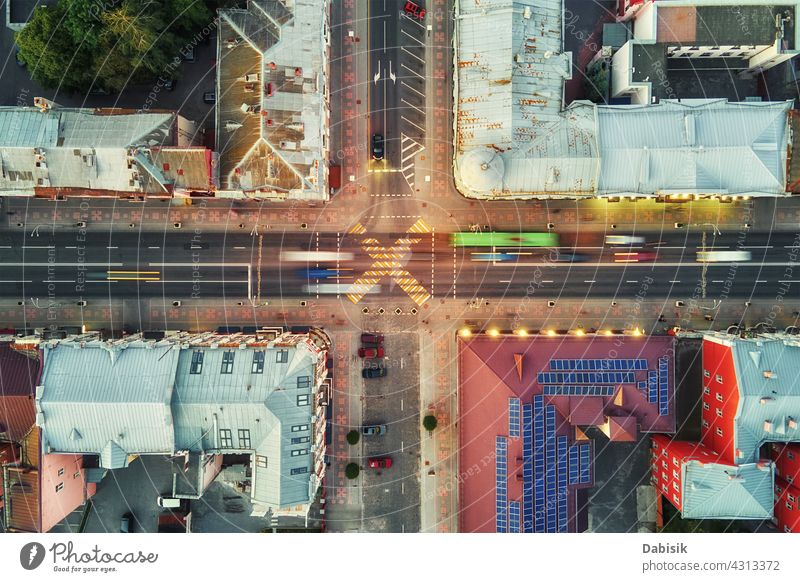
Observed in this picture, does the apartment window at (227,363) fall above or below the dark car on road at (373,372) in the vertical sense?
above

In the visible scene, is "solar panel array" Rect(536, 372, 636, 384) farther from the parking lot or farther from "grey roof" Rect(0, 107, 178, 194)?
"grey roof" Rect(0, 107, 178, 194)

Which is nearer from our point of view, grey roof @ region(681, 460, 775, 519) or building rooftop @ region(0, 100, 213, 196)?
building rooftop @ region(0, 100, 213, 196)

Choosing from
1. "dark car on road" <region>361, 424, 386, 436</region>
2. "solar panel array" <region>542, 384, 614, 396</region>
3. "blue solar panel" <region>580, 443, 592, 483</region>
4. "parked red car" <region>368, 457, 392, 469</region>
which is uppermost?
"solar panel array" <region>542, 384, 614, 396</region>

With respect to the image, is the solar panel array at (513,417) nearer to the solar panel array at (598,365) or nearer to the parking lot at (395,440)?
the solar panel array at (598,365)

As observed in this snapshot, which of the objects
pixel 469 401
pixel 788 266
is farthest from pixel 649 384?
pixel 788 266

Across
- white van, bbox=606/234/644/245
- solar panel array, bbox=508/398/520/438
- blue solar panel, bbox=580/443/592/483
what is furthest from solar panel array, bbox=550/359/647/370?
white van, bbox=606/234/644/245

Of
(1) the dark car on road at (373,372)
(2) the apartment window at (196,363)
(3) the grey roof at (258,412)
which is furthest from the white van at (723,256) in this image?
(2) the apartment window at (196,363)

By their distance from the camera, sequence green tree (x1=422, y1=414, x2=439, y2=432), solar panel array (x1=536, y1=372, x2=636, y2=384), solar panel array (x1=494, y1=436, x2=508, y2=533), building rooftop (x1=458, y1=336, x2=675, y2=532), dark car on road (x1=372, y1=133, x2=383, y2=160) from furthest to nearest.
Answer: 1. dark car on road (x1=372, y1=133, x2=383, y2=160)
2. green tree (x1=422, y1=414, x2=439, y2=432)
3. solar panel array (x1=536, y1=372, x2=636, y2=384)
4. solar panel array (x1=494, y1=436, x2=508, y2=533)
5. building rooftop (x1=458, y1=336, x2=675, y2=532)

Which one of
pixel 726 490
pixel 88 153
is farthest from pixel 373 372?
pixel 726 490
